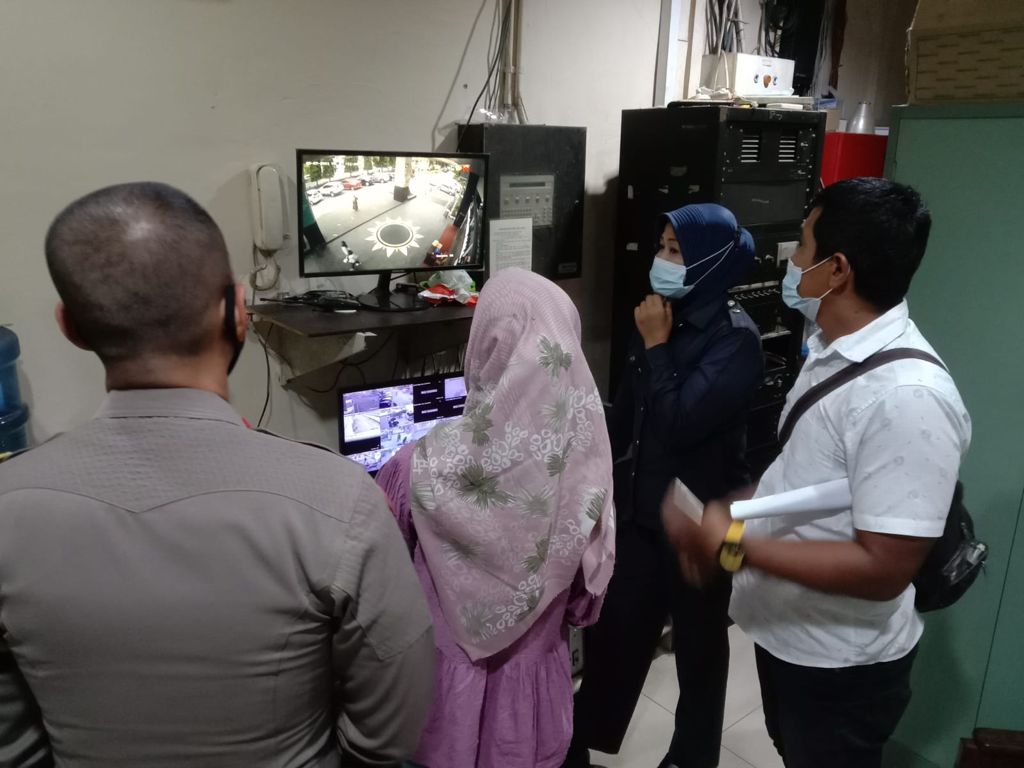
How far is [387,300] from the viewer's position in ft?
6.89

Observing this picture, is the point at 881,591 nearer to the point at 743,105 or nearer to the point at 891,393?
the point at 891,393

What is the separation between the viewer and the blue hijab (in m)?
1.76

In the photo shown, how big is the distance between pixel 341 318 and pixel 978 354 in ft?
5.08

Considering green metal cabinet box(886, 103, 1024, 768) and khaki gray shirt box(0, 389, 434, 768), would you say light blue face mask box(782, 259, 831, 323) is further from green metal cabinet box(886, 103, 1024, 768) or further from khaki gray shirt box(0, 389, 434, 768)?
khaki gray shirt box(0, 389, 434, 768)

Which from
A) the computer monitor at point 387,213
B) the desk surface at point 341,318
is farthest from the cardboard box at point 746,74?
the desk surface at point 341,318

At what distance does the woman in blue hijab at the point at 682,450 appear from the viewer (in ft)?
5.58

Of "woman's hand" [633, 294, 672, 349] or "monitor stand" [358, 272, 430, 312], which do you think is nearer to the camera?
"woman's hand" [633, 294, 672, 349]

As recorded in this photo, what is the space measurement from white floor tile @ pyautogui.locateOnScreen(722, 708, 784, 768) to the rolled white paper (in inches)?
48.5

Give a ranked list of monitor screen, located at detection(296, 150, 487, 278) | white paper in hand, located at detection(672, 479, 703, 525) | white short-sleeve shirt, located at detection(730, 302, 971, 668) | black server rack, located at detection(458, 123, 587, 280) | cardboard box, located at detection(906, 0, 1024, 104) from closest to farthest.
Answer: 1. white short-sleeve shirt, located at detection(730, 302, 971, 668)
2. white paper in hand, located at detection(672, 479, 703, 525)
3. cardboard box, located at detection(906, 0, 1024, 104)
4. monitor screen, located at detection(296, 150, 487, 278)
5. black server rack, located at detection(458, 123, 587, 280)

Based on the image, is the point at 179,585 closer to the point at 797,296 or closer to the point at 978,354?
the point at 797,296

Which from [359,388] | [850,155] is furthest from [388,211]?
[850,155]

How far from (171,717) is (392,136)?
5.81 ft

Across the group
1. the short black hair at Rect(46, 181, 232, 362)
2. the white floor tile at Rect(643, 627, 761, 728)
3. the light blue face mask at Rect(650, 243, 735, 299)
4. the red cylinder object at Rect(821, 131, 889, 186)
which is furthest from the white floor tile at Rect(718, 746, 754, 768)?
the red cylinder object at Rect(821, 131, 889, 186)

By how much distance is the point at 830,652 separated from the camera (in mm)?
1233
